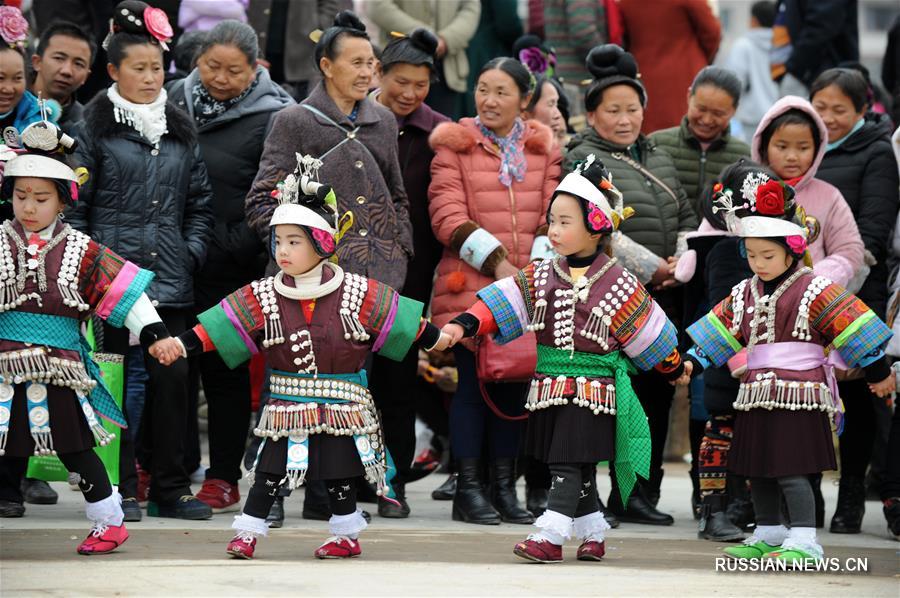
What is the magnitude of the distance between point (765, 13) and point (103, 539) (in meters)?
8.92

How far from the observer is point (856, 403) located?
25.6 ft

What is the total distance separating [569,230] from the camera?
21.0 feet

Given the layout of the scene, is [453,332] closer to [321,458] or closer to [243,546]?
[321,458]

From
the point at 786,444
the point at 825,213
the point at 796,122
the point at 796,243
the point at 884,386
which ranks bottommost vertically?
the point at 786,444

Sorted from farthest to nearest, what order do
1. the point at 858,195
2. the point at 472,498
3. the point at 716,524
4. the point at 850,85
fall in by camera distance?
the point at 850,85 → the point at 858,195 → the point at 472,498 → the point at 716,524

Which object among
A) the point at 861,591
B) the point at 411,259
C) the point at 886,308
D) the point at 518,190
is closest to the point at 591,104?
the point at 518,190

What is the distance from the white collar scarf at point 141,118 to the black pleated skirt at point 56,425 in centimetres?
163

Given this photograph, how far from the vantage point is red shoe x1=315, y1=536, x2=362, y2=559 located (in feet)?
19.9

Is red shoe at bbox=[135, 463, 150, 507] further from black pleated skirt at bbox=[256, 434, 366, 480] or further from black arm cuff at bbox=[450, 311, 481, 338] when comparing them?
black arm cuff at bbox=[450, 311, 481, 338]

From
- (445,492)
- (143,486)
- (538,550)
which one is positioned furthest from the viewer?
(445,492)

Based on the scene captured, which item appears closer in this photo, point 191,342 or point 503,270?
point 191,342

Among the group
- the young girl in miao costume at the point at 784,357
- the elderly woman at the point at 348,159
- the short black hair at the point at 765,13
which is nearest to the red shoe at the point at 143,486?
the elderly woman at the point at 348,159

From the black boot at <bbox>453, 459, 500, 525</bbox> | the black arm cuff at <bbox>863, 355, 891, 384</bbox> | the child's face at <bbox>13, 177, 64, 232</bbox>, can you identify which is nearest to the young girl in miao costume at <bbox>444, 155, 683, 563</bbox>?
the black arm cuff at <bbox>863, 355, 891, 384</bbox>

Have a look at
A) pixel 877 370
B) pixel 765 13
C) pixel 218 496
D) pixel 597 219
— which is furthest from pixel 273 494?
pixel 765 13
